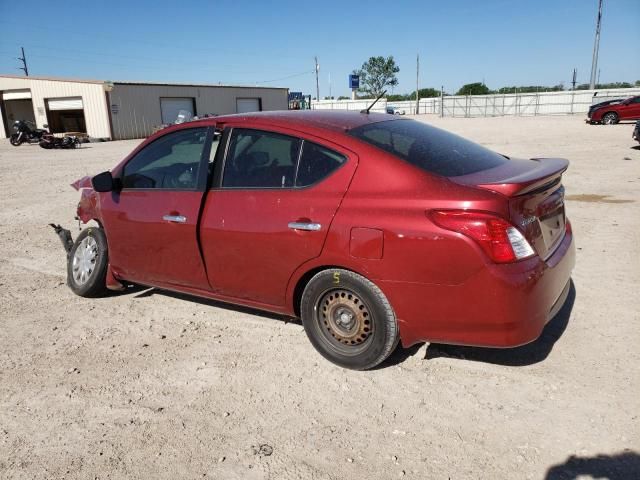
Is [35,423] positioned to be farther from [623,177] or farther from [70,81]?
[70,81]

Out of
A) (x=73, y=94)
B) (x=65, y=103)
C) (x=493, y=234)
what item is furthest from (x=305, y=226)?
(x=65, y=103)

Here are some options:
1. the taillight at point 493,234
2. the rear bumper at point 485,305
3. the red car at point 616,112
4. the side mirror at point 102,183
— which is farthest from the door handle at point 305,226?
the red car at point 616,112

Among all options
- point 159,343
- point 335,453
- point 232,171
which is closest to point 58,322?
point 159,343

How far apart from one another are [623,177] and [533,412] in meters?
9.24

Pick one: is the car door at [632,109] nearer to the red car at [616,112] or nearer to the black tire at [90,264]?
the red car at [616,112]

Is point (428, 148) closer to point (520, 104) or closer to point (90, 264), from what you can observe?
point (90, 264)

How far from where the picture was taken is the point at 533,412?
110 inches

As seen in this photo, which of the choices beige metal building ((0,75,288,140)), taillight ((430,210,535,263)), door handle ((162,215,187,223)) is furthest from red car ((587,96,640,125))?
door handle ((162,215,187,223))

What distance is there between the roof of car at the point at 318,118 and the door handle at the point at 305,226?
0.67 meters

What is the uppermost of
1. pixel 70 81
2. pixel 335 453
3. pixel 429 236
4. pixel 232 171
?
pixel 70 81

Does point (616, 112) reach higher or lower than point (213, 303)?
higher

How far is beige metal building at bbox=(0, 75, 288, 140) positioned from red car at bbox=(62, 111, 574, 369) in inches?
1209

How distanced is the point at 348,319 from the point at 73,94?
115 ft

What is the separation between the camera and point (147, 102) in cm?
3341
